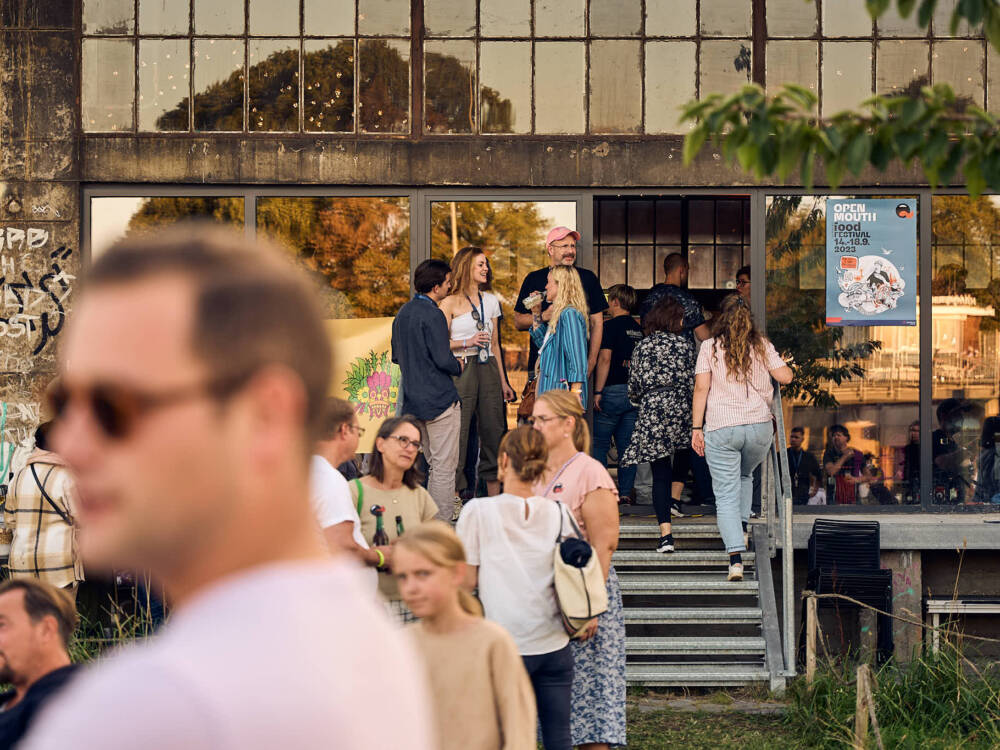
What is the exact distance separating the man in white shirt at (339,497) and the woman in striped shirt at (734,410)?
373 centimetres

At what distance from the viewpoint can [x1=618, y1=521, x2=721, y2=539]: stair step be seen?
31.0ft

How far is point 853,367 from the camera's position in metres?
10.3

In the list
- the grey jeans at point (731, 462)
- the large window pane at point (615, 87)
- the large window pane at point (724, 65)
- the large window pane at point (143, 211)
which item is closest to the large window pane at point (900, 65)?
the large window pane at point (724, 65)

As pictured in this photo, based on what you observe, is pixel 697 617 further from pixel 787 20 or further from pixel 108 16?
pixel 108 16

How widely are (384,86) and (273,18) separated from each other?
98 centimetres

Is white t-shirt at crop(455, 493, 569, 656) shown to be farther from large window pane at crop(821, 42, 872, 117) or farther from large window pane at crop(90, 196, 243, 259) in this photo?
large window pane at crop(821, 42, 872, 117)

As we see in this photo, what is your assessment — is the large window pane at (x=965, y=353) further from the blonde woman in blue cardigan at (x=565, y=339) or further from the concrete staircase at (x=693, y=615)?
the blonde woman in blue cardigan at (x=565, y=339)

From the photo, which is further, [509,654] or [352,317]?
[352,317]

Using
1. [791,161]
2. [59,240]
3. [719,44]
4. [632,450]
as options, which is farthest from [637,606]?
[791,161]

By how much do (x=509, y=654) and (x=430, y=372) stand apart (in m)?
4.74

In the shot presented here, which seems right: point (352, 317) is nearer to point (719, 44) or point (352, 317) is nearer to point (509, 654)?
point (719, 44)

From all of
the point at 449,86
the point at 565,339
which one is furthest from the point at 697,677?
the point at 449,86

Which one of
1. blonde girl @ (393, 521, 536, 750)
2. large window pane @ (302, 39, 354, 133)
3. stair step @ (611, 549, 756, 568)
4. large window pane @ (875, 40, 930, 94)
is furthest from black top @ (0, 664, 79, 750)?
large window pane @ (875, 40, 930, 94)

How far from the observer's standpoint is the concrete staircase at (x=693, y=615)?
8328mm
